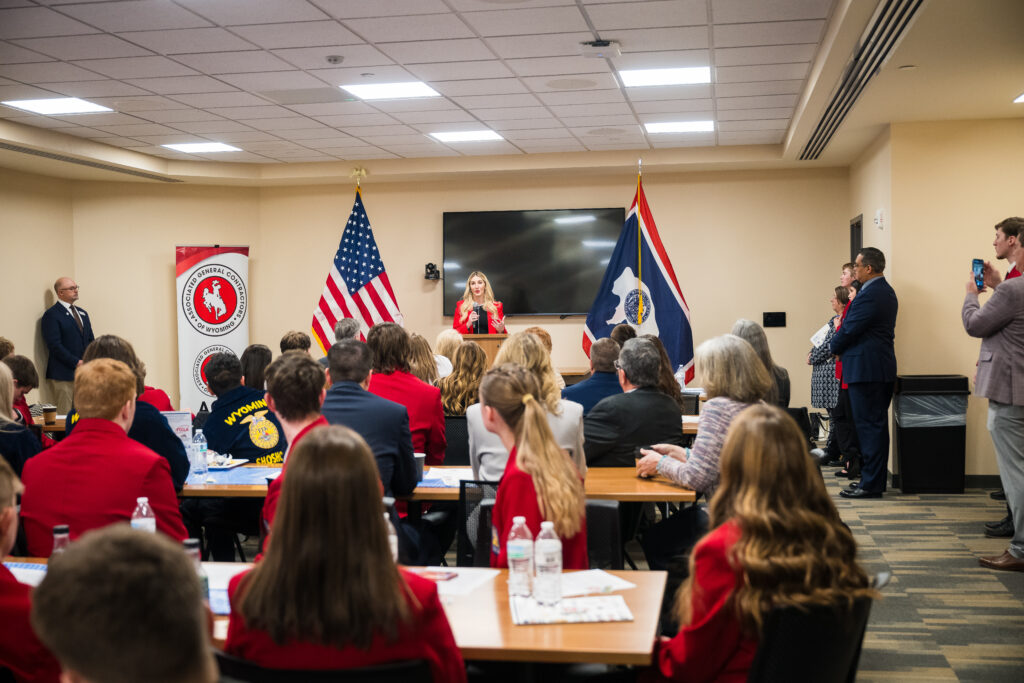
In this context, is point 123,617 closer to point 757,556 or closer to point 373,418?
point 757,556

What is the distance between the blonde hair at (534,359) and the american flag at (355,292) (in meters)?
4.91

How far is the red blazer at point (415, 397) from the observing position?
4695 mm

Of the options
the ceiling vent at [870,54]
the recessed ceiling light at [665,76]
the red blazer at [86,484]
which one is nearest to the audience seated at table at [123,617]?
the red blazer at [86,484]

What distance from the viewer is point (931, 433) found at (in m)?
7.27

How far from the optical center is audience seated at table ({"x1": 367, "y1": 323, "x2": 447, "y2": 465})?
4668mm

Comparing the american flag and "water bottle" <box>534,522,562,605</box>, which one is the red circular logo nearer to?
the american flag

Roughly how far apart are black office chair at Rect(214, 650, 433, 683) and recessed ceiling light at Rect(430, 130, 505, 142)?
25.9ft

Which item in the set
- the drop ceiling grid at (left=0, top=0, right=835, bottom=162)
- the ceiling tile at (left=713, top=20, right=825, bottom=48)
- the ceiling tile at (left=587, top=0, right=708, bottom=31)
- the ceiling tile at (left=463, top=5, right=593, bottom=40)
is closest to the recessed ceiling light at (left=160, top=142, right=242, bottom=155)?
the drop ceiling grid at (left=0, top=0, right=835, bottom=162)

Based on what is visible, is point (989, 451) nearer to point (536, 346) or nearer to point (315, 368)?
point (536, 346)

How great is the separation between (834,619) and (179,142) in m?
Result: 9.01

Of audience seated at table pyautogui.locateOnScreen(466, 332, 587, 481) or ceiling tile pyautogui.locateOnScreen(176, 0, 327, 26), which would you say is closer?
audience seated at table pyautogui.locateOnScreen(466, 332, 587, 481)

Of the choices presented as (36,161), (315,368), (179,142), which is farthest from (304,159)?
(315,368)

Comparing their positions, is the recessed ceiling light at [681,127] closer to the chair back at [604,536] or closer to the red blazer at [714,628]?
the chair back at [604,536]

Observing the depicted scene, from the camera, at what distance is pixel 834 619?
197 centimetres
